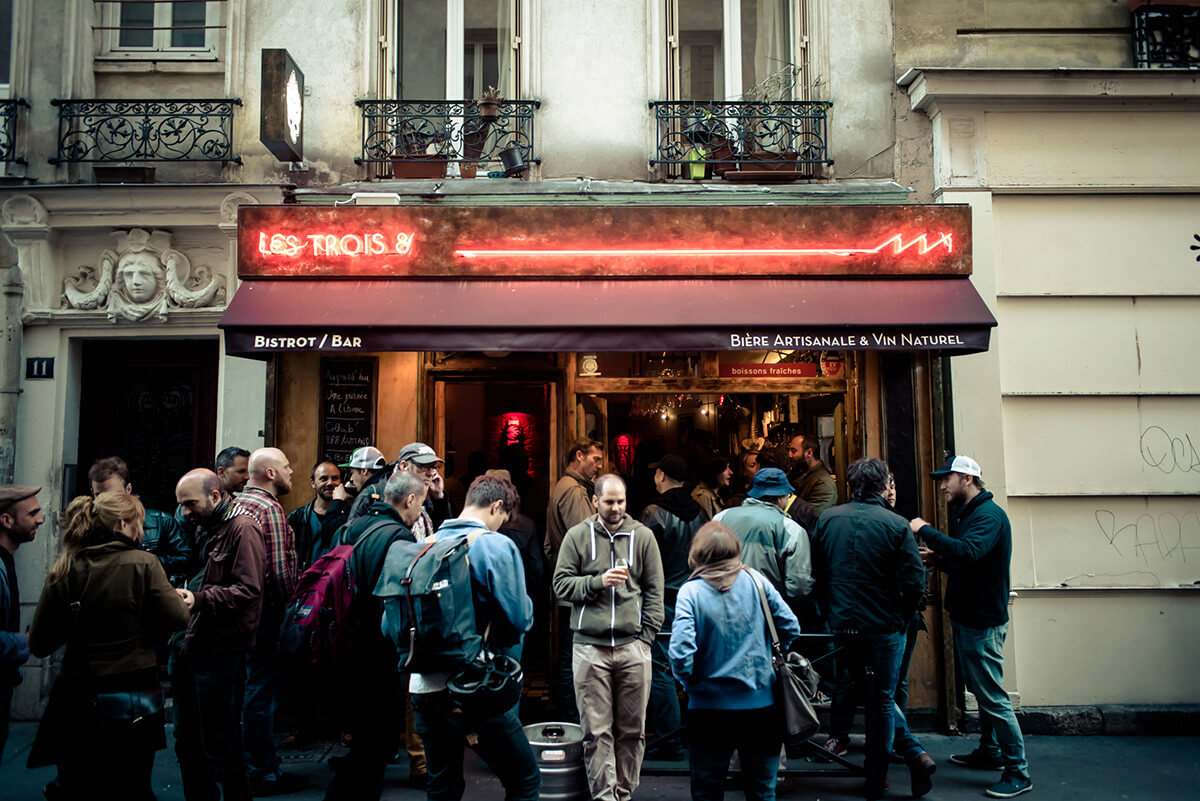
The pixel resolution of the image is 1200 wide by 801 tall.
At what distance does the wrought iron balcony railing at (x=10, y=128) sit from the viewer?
7.50m

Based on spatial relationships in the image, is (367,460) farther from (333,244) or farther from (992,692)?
(992,692)

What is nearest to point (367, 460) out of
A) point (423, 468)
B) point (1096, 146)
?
point (423, 468)

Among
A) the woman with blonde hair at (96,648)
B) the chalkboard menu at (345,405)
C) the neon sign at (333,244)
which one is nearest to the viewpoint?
the woman with blonde hair at (96,648)

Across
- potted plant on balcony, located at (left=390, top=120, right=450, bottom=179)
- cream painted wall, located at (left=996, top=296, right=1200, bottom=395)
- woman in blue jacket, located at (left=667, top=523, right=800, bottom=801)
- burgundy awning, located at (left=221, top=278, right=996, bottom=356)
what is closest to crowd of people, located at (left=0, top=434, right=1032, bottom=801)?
woman in blue jacket, located at (left=667, top=523, right=800, bottom=801)

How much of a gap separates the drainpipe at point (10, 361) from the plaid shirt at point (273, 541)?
11.5ft

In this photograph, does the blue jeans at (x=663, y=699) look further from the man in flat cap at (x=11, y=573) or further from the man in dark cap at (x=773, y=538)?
the man in flat cap at (x=11, y=573)

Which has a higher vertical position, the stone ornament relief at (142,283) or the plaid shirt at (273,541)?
the stone ornament relief at (142,283)

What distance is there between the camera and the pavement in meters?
5.51

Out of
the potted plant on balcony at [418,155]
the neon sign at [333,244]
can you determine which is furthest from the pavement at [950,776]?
the potted plant on balcony at [418,155]

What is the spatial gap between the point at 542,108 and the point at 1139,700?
270 inches

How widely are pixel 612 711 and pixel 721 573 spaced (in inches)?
68.6

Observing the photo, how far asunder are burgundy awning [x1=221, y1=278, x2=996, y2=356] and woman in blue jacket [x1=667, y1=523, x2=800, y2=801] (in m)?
2.50

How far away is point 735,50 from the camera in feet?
25.7

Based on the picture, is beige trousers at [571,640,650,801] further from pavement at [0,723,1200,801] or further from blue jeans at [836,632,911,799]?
blue jeans at [836,632,911,799]
